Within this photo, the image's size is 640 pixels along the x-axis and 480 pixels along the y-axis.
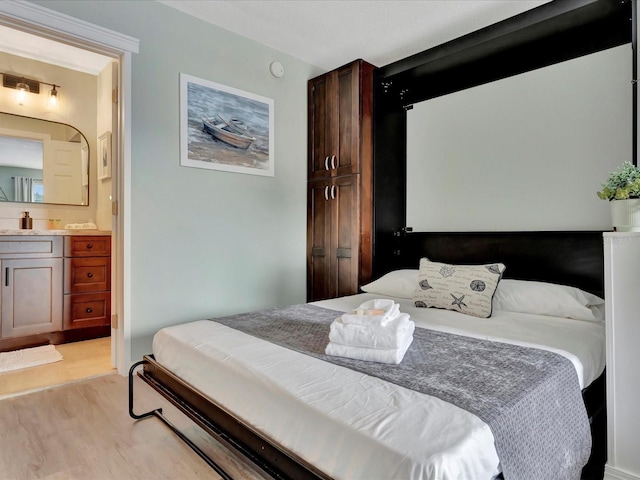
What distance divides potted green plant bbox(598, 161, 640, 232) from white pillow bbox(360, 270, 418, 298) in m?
1.33

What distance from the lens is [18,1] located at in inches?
86.9

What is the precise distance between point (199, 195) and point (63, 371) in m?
1.61

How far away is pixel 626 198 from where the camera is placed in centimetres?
156

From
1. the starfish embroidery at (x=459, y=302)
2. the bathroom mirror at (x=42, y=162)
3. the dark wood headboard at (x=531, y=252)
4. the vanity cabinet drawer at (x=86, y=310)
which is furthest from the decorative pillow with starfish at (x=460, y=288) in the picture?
the bathroom mirror at (x=42, y=162)

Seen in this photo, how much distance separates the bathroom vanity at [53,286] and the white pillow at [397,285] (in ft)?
8.58

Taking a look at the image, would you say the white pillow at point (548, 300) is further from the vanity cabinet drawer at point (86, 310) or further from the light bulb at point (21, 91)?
the light bulb at point (21, 91)

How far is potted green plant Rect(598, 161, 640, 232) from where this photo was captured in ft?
5.03

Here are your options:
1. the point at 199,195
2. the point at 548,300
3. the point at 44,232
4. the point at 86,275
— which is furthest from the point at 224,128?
the point at 548,300

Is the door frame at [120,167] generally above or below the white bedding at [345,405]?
above

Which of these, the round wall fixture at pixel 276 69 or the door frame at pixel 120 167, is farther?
the round wall fixture at pixel 276 69

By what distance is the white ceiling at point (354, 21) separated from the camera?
2732 millimetres

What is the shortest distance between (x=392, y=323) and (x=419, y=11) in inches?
97.2

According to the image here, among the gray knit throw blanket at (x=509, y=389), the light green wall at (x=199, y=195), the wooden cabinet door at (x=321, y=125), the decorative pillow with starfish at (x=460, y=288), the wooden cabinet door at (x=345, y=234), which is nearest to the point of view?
the gray knit throw blanket at (x=509, y=389)

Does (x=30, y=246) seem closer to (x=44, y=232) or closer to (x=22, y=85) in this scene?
(x=44, y=232)
